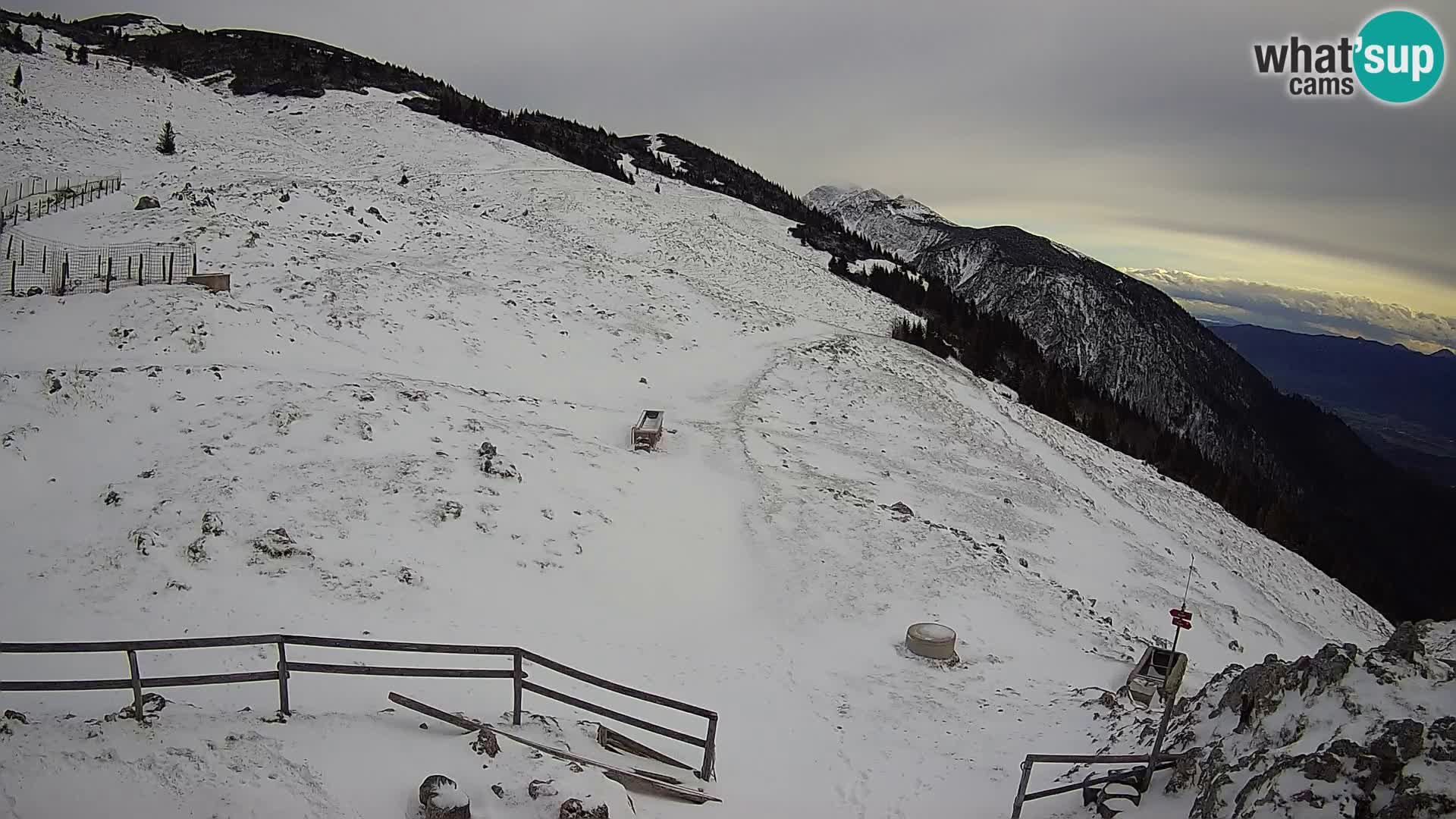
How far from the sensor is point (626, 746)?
7.81m

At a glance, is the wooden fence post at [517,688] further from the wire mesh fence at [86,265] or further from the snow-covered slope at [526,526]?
the wire mesh fence at [86,265]

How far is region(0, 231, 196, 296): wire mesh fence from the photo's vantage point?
57.3 feet

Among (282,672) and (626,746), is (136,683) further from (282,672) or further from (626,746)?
(626,746)

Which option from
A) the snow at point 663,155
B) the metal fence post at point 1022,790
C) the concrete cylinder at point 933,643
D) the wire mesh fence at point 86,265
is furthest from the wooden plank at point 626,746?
the snow at point 663,155

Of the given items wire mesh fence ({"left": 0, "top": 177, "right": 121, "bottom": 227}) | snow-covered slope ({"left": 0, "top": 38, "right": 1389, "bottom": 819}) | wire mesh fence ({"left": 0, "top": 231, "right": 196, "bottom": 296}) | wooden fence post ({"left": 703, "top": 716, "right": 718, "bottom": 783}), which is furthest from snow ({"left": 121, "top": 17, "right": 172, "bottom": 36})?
wooden fence post ({"left": 703, "top": 716, "right": 718, "bottom": 783})

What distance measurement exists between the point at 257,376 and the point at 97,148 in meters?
26.6

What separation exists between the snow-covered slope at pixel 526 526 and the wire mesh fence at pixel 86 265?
752 mm

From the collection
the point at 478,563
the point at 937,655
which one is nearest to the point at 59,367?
the point at 478,563

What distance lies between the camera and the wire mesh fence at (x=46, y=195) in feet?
75.9

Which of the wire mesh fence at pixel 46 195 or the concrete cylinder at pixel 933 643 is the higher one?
the wire mesh fence at pixel 46 195

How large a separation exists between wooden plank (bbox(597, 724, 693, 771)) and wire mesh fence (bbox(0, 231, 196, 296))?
1678cm

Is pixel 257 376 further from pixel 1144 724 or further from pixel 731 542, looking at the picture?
pixel 1144 724

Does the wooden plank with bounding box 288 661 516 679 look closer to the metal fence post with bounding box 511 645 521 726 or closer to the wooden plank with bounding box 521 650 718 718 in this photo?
the metal fence post with bounding box 511 645 521 726

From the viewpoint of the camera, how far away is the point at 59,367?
44.4ft
